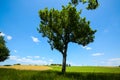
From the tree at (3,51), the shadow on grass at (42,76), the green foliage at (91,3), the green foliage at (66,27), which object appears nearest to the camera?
the shadow on grass at (42,76)

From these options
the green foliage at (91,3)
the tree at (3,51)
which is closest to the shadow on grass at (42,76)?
the green foliage at (91,3)

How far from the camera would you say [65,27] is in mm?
38688

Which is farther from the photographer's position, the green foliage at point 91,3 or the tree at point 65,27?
the tree at point 65,27

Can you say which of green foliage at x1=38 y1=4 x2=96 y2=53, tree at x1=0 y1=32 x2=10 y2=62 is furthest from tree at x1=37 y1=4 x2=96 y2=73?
tree at x1=0 y1=32 x2=10 y2=62

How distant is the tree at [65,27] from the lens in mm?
38438

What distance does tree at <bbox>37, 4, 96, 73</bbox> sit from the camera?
126ft

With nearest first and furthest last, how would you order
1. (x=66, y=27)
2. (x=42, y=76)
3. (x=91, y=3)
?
(x=42, y=76) < (x=91, y=3) < (x=66, y=27)

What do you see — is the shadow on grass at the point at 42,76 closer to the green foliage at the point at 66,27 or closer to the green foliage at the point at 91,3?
the green foliage at the point at 91,3

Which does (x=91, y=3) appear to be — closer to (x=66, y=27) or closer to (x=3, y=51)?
(x=66, y=27)

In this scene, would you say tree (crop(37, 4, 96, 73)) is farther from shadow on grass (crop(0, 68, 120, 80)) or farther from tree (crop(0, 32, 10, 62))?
tree (crop(0, 32, 10, 62))

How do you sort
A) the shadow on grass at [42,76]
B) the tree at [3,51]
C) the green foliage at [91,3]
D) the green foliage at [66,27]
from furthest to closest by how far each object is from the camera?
the tree at [3,51], the green foliage at [66,27], the green foliage at [91,3], the shadow on grass at [42,76]

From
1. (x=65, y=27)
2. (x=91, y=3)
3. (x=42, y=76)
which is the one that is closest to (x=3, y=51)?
(x=65, y=27)

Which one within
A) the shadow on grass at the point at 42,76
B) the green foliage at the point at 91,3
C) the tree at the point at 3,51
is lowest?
the shadow on grass at the point at 42,76

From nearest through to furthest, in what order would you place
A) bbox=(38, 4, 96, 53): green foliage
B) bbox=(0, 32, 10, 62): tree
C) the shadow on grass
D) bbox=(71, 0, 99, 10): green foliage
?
the shadow on grass < bbox=(71, 0, 99, 10): green foliage < bbox=(38, 4, 96, 53): green foliage < bbox=(0, 32, 10, 62): tree
